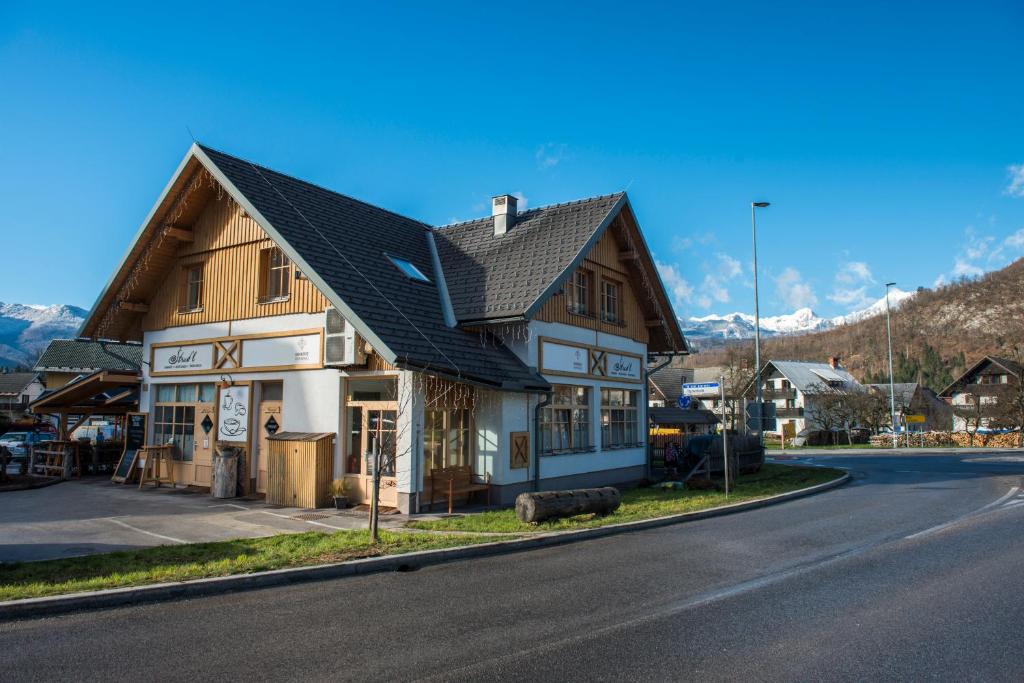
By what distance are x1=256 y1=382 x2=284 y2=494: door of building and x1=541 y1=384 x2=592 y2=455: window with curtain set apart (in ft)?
20.3

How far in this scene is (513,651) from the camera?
5953 millimetres

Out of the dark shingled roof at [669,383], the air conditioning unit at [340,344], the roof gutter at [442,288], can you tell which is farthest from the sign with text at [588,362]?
the dark shingled roof at [669,383]

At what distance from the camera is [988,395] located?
6231 cm

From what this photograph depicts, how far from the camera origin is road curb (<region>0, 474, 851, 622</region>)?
7.29m

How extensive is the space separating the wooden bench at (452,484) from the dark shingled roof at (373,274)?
1995 millimetres

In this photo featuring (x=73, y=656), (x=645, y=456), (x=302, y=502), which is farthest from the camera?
(x=645, y=456)

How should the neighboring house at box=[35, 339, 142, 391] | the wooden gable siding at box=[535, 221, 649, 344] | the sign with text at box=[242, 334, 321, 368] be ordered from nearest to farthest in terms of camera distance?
the sign with text at box=[242, 334, 321, 368]
the wooden gable siding at box=[535, 221, 649, 344]
the neighboring house at box=[35, 339, 142, 391]

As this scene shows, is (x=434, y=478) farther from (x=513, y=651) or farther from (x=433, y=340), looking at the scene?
(x=513, y=651)

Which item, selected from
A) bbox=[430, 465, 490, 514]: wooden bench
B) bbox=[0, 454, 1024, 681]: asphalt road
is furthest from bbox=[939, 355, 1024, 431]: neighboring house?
bbox=[0, 454, 1024, 681]: asphalt road

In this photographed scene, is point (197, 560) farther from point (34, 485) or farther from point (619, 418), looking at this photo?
point (619, 418)

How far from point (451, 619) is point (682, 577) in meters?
3.18

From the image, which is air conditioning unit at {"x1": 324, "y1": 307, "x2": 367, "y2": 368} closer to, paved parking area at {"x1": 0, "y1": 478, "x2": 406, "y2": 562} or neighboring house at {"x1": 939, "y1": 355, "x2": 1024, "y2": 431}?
paved parking area at {"x1": 0, "y1": 478, "x2": 406, "y2": 562}

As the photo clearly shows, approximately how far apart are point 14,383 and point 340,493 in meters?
91.2

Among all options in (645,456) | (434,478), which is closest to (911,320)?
(645,456)
